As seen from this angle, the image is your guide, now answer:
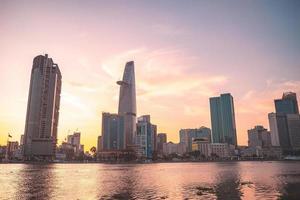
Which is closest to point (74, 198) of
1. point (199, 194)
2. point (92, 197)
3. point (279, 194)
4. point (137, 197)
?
point (92, 197)

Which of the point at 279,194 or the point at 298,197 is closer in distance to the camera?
the point at 298,197

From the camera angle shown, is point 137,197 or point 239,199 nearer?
point 239,199

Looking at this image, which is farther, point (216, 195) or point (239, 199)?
point (216, 195)

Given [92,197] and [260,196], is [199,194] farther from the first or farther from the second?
[92,197]

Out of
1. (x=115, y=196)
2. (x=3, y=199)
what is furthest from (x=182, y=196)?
(x=3, y=199)

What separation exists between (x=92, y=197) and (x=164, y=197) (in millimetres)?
13955

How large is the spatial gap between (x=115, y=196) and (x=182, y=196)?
13221mm

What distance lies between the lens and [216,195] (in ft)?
191

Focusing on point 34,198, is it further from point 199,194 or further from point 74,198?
point 199,194

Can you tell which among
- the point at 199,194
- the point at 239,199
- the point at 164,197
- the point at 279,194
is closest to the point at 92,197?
the point at 164,197

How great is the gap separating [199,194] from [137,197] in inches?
499

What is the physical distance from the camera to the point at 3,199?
56.8 metres

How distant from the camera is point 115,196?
58.9 metres

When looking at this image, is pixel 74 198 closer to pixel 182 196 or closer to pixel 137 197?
pixel 137 197
